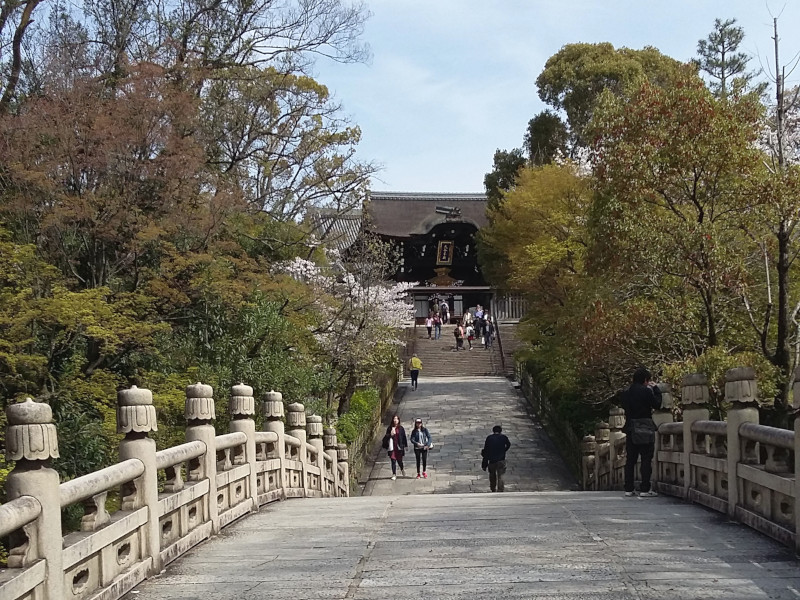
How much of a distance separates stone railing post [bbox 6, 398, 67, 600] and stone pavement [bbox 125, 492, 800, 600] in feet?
3.20

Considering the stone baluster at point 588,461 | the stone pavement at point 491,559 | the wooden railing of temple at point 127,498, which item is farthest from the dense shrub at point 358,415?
the stone pavement at point 491,559

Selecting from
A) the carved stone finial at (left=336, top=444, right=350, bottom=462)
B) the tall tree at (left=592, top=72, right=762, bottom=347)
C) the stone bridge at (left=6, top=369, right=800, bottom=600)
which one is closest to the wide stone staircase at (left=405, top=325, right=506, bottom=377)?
the carved stone finial at (left=336, top=444, right=350, bottom=462)

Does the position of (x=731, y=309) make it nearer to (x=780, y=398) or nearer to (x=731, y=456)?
(x=780, y=398)

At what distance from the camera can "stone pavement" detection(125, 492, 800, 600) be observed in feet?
15.8

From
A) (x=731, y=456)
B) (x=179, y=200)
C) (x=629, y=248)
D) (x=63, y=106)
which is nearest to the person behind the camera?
(x=731, y=456)

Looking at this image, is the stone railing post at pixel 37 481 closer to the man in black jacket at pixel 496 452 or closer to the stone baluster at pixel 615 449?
the stone baluster at pixel 615 449

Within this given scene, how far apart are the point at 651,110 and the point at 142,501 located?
1020 cm

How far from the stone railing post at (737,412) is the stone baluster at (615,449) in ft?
19.6

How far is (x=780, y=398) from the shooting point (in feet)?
39.6

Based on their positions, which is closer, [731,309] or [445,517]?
[445,517]

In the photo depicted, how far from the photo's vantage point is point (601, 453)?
595 inches

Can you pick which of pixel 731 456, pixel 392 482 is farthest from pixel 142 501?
pixel 392 482

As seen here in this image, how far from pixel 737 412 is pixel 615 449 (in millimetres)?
6446

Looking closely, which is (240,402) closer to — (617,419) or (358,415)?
(617,419)
